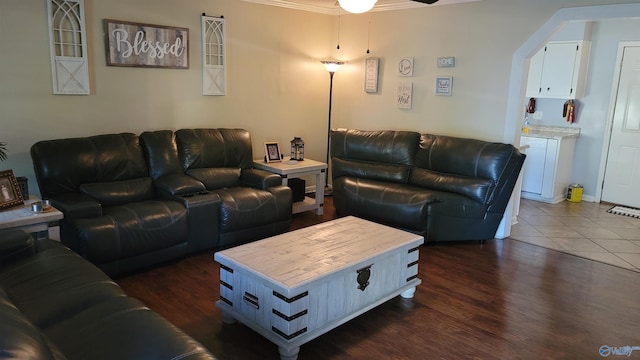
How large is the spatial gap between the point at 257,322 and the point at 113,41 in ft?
9.52

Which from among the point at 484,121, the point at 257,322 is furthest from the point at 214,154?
the point at 484,121

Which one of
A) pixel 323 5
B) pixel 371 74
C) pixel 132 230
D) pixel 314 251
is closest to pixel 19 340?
pixel 314 251

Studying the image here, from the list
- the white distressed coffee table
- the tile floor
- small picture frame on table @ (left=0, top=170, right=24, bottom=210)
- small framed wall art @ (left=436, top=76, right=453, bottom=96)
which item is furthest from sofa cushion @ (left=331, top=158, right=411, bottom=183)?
small picture frame on table @ (left=0, top=170, right=24, bottom=210)

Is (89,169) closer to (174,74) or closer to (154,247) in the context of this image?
(154,247)

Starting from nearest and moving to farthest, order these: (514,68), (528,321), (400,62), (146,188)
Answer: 1. (528,321)
2. (146,188)
3. (514,68)
4. (400,62)

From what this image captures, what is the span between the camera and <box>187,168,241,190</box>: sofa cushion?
4398 millimetres

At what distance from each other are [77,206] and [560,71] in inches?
230

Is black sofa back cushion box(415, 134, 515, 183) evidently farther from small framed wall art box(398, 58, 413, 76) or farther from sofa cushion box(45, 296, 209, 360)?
sofa cushion box(45, 296, 209, 360)

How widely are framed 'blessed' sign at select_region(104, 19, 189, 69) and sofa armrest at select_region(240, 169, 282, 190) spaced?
123 centimetres

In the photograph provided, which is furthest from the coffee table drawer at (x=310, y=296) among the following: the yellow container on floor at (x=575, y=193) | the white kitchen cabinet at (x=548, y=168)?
the yellow container on floor at (x=575, y=193)

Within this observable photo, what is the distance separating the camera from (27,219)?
9.91 feet

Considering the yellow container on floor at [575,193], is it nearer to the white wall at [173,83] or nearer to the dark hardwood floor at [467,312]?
the dark hardwood floor at [467,312]

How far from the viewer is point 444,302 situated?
130 inches

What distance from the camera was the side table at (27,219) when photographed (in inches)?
117
